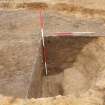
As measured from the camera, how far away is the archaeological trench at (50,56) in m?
5.57

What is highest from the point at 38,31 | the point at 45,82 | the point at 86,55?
the point at 38,31

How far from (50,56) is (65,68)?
0.48 meters

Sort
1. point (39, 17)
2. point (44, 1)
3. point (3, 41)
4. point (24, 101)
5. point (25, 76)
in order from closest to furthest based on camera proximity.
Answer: point (24, 101) < point (25, 76) < point (3, 41) < point (39, 17) < point (44, 1)

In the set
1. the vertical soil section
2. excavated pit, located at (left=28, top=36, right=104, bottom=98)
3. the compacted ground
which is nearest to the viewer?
the compacted ground

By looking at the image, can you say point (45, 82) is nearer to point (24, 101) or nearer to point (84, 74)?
point (84, 74)

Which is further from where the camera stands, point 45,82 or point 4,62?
point 45,82

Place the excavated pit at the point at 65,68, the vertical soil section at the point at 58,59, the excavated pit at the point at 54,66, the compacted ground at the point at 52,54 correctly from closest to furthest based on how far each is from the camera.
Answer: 1. the excavated pit at the point at 54,66
2. the compacted ground at the point at 52,54
3. the excavated pit at the point at 65,68
4. the vertical soil section at the point at 58,59

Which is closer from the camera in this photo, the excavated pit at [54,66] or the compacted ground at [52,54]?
the excavated pit at [54,66]

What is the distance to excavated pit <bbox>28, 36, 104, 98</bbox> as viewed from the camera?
6.50m

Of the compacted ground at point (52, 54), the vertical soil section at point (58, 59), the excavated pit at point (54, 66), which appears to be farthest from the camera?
the vertical soil section at point (58, 59)

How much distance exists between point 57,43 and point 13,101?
102 inches

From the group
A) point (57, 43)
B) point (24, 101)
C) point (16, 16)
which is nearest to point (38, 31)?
point (57, 43)

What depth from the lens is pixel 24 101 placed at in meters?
4.61

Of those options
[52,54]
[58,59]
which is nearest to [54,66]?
[58,59]
